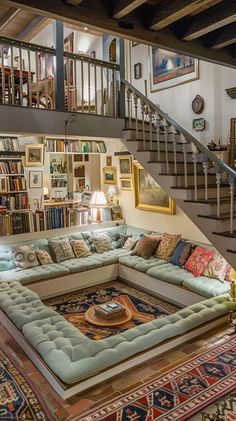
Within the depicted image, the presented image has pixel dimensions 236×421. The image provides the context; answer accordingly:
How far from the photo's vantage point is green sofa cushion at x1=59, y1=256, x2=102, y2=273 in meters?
5.64

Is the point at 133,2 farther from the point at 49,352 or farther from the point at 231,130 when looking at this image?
the point at 231,130

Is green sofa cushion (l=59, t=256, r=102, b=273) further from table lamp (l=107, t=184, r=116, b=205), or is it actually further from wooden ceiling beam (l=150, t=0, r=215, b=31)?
wooden ceiling beam (l=150, t=0, r=215, b=31)

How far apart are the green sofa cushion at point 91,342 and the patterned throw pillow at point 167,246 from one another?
70.4 inches

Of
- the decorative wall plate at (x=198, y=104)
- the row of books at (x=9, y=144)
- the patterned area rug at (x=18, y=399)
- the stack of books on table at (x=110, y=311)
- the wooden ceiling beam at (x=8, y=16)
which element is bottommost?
the patterned area rug at (x=18, y=399)

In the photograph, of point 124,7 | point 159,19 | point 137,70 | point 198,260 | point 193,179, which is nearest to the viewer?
point 124,7

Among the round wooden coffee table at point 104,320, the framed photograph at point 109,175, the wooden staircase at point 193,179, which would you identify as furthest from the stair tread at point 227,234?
the framed photograph at point 109,175

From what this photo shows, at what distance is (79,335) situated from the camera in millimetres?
3490

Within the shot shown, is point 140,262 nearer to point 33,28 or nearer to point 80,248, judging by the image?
point 80,248

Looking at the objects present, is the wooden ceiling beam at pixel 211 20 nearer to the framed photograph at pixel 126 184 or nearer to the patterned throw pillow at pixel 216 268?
the patterned throw pillow at pixel 216 268

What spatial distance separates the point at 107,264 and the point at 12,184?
2.17 metres

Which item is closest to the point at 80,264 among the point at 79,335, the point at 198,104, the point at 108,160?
the point at 79,335

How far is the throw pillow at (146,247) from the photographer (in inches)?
238

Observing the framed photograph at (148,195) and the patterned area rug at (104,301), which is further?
the framed photograph at (148,195)

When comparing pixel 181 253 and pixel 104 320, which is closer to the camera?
pixel 104 320
